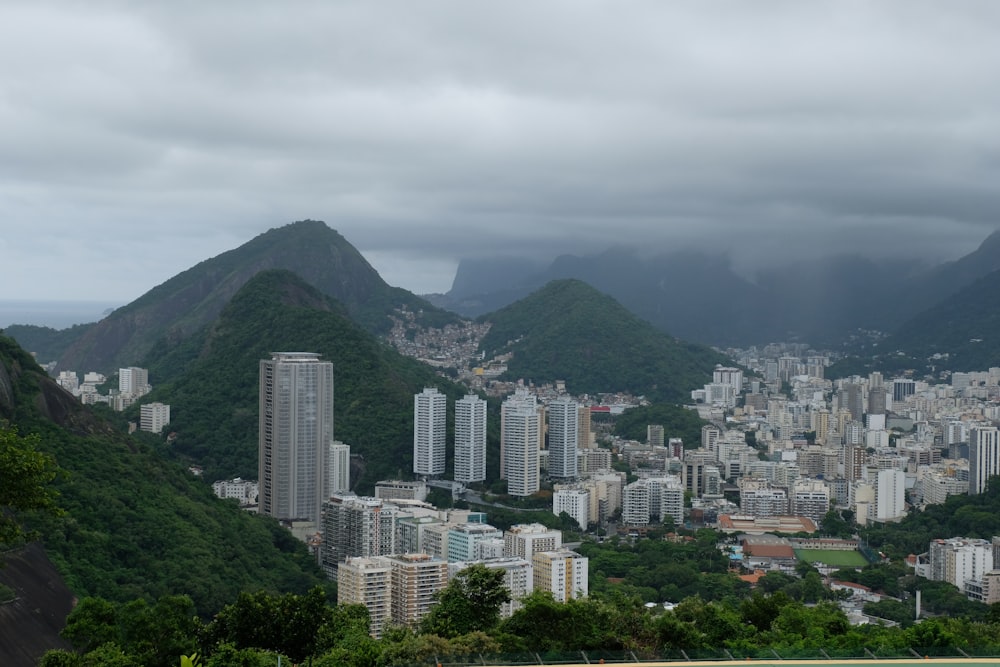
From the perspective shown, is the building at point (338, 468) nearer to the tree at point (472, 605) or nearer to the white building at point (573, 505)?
the white building at point (573, 505)

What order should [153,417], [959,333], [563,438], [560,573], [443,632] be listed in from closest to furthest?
[443,632], [560,573], [153,417], [563,438], [959,333]

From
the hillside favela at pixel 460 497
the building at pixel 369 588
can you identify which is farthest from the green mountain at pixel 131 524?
the building at pixel 369 588

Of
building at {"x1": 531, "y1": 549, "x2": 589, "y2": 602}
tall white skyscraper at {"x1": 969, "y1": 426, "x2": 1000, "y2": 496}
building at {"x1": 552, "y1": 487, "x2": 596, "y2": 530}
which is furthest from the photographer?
tall white skyscraper at {"x1": 969, "y1": 426, "x2": 1000, "y2": 496}

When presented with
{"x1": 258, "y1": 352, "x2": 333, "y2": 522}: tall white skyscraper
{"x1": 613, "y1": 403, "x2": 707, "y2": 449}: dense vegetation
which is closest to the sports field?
{"x1": 258, "y1": 352, "x2": 333, "y2": 522}: tall white skyscraper

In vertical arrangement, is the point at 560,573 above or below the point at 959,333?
below

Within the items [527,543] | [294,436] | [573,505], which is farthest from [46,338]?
[527,543]

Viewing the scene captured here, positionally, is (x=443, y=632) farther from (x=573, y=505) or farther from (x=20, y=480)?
(x=573, y=505)

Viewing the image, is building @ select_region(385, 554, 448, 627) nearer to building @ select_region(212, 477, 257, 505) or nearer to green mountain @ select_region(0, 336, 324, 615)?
green mountain @ select_region(0, 336, 324, 615)
